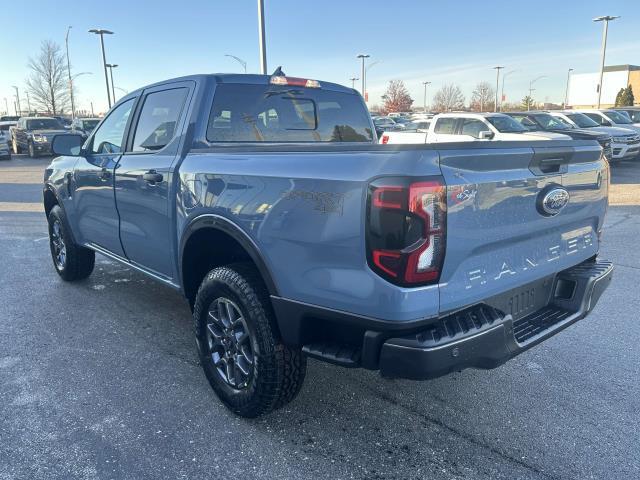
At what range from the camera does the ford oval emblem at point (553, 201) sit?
2.48m

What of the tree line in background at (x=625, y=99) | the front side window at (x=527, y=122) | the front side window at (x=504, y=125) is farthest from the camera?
the tree line in background at (x=625, y=99)

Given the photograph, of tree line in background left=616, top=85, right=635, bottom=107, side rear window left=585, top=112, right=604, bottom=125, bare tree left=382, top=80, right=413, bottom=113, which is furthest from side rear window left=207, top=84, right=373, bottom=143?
bare tree left=382, top=80, right=413, bottom=113

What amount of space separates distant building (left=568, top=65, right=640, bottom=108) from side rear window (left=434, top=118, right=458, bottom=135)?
68378 millimetres

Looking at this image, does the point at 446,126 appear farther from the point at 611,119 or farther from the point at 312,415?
the point at 312,415

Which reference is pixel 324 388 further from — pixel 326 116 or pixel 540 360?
pixel 326 116

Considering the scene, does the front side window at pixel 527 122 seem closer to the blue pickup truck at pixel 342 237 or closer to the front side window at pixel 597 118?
the front side window at pixel 597 118

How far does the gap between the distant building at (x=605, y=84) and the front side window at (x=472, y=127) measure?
225ft

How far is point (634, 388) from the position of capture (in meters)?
3.19

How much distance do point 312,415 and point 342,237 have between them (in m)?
1.30

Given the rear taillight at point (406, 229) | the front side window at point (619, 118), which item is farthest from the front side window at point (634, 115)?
the rear taillight at point (406, 229)

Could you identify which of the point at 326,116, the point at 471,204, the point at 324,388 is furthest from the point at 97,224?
the point at 471,204

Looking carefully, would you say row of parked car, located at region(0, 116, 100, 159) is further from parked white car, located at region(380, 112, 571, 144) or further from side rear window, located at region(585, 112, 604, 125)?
side rear window, located at region(585, 112, 604, 125)

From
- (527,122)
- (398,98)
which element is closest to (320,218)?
(527,122)

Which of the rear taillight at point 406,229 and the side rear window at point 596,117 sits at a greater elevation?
the side rear window at point 596,117
